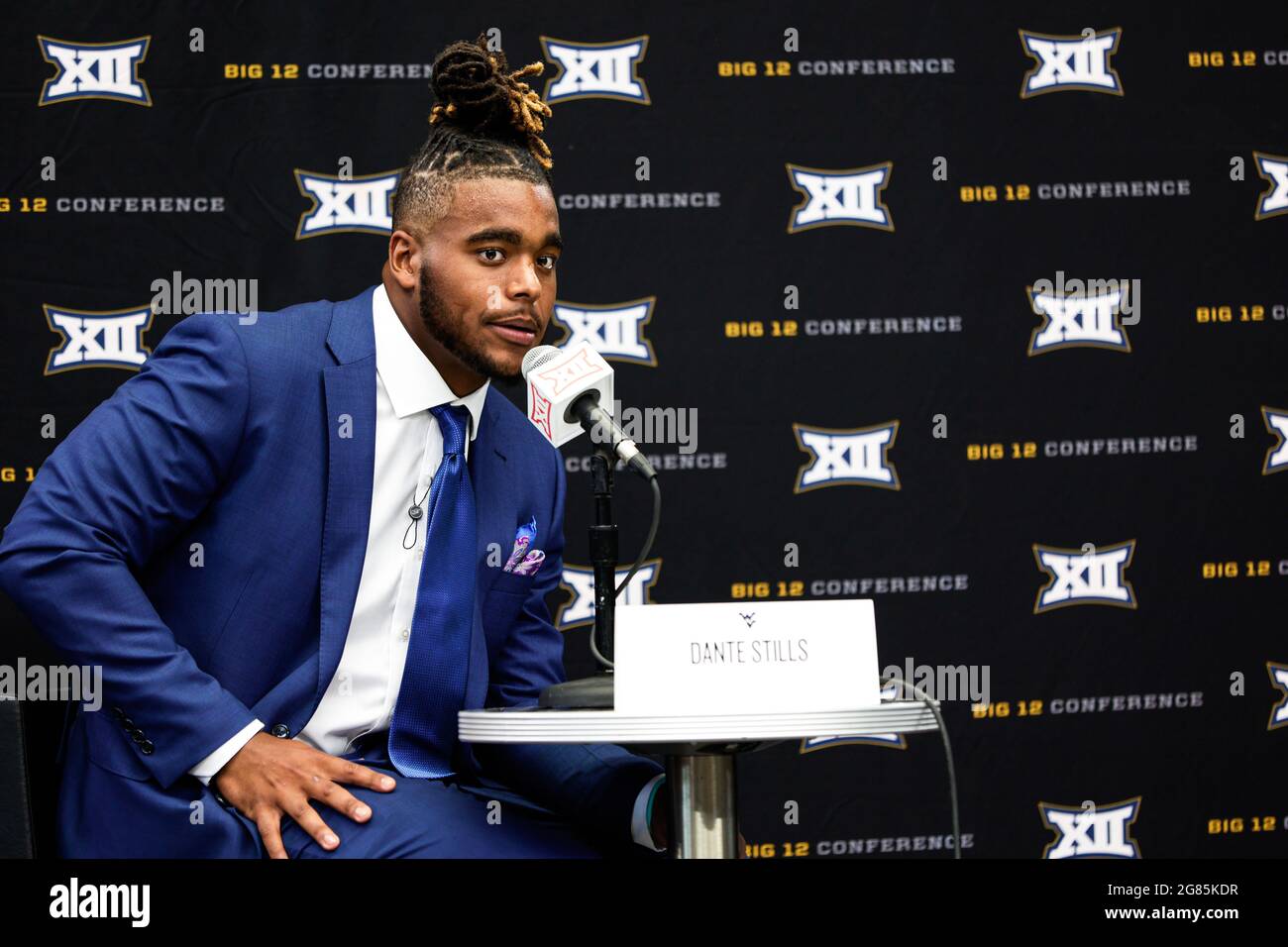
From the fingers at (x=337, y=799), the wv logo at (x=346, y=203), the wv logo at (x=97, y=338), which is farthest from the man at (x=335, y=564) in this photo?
the wv logo at (x=97, y=338)

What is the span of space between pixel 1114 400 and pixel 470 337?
162cm

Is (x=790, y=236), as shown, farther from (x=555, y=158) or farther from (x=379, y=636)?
(x=379, y=636)

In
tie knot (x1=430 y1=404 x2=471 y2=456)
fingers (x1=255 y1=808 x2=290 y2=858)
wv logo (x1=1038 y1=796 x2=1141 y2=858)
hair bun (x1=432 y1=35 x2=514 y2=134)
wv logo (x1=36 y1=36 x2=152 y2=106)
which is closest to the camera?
fingers (x1=255 y1=808 x2=290 y2=858)

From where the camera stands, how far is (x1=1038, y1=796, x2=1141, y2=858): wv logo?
2779 mm

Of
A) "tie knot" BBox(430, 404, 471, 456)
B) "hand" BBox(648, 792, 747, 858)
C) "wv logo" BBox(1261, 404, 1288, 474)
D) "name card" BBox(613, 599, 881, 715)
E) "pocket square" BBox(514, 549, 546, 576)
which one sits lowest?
"hand" BBox(648, 792, 747, 858)

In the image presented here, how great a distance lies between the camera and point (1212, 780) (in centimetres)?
283

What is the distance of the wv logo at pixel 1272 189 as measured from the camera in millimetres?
2881

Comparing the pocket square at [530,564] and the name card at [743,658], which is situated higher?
the pocket square at [530,564]

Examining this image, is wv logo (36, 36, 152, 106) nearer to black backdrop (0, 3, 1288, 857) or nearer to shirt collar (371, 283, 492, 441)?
black backdrop (0, 3, 1288, 857)

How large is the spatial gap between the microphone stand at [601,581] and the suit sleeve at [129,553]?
0.43m

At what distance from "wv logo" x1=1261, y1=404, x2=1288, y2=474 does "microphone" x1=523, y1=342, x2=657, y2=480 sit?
190 centimetres

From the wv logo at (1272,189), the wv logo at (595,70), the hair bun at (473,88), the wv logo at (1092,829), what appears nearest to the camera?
the hair bun at (473,88)

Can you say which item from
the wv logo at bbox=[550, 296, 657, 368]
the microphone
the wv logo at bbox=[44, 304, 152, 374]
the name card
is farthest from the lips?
the wv logo at bbox=[44, 304, 152, 374]

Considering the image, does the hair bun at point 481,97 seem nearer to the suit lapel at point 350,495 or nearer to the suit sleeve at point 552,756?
the suit lapel at point 350,495
